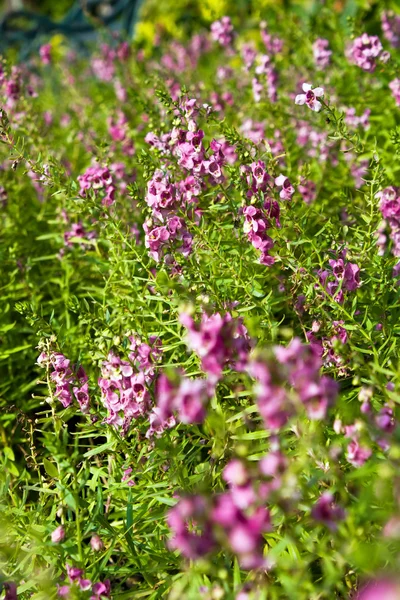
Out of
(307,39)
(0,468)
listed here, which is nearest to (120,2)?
(307,39)

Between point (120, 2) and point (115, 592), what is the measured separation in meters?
14.6

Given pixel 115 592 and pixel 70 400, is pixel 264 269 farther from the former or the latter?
pixel 115 592

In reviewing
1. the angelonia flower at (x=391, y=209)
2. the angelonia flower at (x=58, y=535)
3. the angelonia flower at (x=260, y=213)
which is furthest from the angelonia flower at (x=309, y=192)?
the angelonia flower at (x=58, y=535)

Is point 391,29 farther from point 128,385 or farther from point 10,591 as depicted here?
point 10,591

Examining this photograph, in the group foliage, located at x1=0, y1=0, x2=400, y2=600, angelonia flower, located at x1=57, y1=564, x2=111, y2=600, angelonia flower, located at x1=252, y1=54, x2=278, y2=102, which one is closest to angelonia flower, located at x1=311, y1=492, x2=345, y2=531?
foliage, located at x1=0, y1=0, x2=400, y2=600

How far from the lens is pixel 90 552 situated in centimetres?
262

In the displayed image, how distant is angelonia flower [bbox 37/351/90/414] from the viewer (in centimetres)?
270

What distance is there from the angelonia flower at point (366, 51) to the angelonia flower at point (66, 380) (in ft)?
8.90

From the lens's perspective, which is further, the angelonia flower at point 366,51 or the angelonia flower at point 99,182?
the angelonia flower at point 366,51

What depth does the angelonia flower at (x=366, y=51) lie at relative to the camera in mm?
4156

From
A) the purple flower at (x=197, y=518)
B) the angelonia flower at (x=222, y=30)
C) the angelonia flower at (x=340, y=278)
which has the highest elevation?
the purple flower at (x=197, y=518)

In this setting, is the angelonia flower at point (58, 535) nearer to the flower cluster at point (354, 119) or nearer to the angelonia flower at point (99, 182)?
the angelonia flower at point (99, 182)

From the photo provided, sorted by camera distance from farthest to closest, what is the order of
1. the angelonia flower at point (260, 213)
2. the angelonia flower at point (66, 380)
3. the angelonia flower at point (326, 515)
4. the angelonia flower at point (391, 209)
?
the angelonia flower at point (391, 209) < the angelonia flower at point (260, 213) < the angelonia flower at point (66, 380) < the angelonia flower at point (326, 515)

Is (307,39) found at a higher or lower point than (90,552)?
higher
